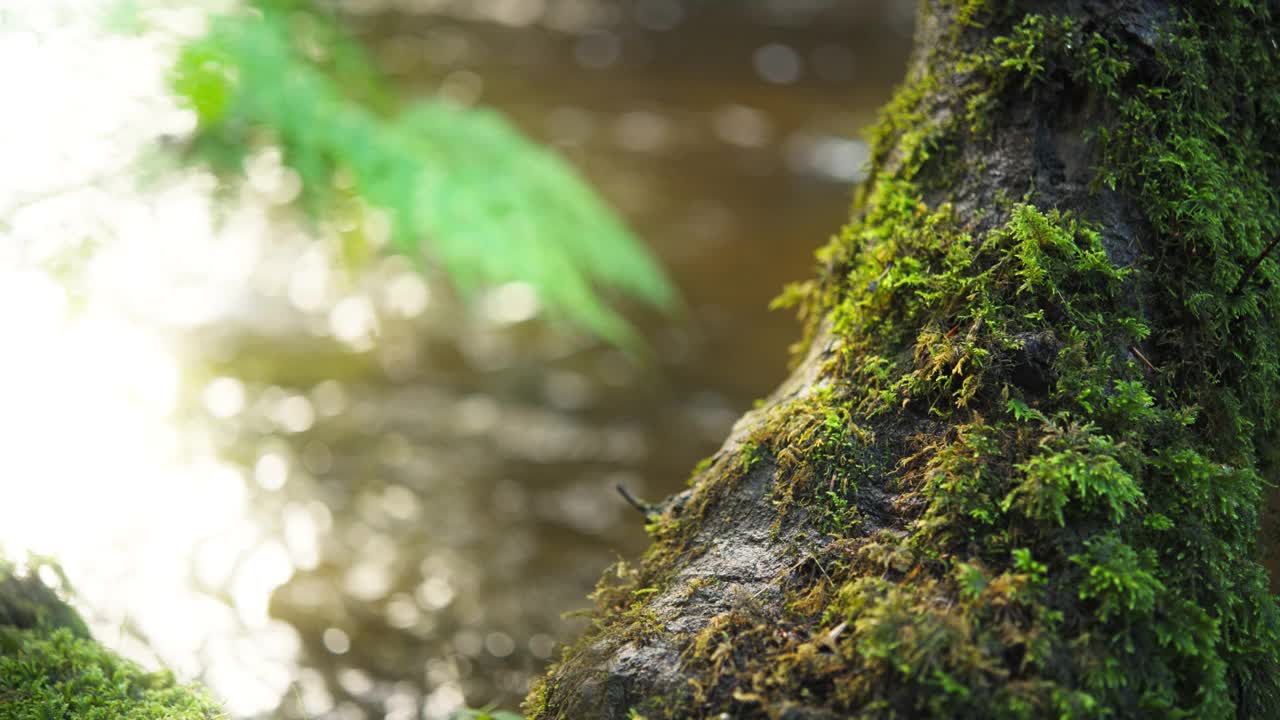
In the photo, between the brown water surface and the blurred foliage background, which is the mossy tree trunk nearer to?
the brown water surface

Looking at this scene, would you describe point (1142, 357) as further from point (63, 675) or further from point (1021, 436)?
point (63, 675)

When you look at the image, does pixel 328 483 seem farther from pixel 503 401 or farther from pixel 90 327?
pixel 90 327

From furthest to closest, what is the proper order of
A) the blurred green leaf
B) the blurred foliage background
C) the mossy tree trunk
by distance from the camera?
the blurred green leaf → the blurred foliage background → the mossy tree trunk

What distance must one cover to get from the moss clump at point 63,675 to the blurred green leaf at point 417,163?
1.22 metres

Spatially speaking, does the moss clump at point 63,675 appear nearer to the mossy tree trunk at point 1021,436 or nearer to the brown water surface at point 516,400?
the brown water surface at point 516,400

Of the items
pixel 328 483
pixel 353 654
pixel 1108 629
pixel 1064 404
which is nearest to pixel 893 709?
pixel 1108 629

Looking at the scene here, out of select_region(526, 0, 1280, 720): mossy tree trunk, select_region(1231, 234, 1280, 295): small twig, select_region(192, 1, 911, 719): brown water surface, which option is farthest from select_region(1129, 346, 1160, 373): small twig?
select_region(192, 1, 911, 719): brown water surface

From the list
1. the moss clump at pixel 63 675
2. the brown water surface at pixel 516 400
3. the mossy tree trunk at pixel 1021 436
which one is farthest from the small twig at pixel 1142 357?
the moss clump at pixel 63 675

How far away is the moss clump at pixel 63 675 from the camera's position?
1442mm

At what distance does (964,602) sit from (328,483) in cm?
255

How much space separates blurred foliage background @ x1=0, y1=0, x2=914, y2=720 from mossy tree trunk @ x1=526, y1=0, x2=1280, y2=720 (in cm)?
101

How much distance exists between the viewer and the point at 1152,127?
147 centimetres

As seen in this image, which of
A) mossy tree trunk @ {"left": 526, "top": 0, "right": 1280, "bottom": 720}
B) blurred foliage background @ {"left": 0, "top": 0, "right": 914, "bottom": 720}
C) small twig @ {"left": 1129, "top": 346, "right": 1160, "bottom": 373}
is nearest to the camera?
mossy tree trunk @ {"left": 526, "top": 0, "right": 1280, "bottom": 720}

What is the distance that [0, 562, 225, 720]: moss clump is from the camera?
1442mm
